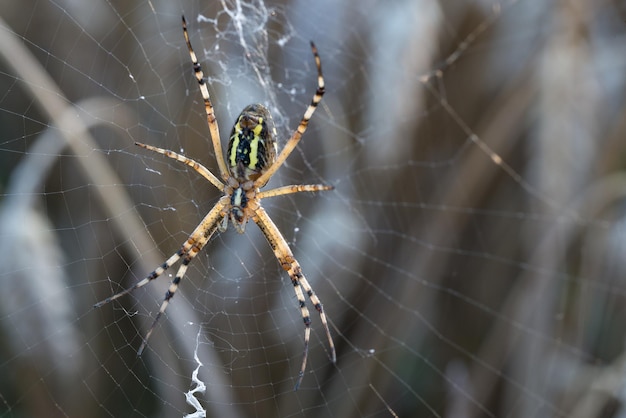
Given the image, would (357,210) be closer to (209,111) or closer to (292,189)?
(292,189)

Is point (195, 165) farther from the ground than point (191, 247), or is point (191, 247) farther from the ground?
point (195, 165)

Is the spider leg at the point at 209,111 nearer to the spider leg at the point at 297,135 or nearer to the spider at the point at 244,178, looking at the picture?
the spider at the point at 244,178

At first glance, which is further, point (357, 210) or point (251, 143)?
point (357, 210)

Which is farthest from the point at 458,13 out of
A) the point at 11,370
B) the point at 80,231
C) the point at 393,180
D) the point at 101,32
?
the point at 11,370

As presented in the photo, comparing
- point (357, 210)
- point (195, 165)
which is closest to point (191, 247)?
point (195, 165)

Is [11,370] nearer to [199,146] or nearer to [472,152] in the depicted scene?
[199,146]

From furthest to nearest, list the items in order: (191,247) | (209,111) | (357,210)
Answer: (357,210), (191,247), (209,111)

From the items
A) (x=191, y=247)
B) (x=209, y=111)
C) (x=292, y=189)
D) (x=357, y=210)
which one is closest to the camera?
(x=209, y=111)
